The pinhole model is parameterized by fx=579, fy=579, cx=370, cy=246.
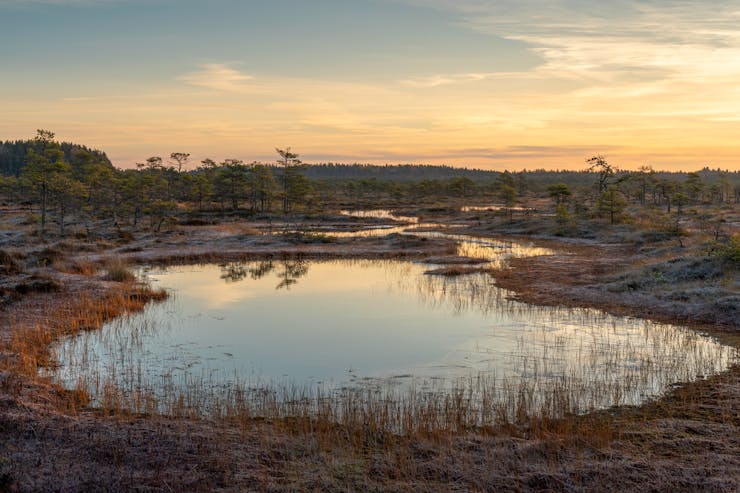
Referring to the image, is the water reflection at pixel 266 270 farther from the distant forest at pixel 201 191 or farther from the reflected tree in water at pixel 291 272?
the distant forest at pixel 201 191

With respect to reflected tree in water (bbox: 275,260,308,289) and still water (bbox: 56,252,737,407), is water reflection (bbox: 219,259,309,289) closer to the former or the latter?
reflected tree in water (bbox: 275,260,308,289)

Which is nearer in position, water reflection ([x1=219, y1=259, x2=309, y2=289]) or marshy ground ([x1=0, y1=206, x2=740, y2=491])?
marshy ground ([x1=0, y1=206, x2=740, y2=491])

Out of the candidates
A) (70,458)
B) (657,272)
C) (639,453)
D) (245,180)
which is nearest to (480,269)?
(657,272)

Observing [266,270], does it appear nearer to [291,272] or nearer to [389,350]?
[291,272]

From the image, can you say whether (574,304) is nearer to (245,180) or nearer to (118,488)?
(118,488)

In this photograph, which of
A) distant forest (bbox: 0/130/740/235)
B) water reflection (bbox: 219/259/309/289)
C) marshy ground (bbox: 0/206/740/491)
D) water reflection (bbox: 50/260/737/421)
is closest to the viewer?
marshy ground (bbox: 0/206/740/491)

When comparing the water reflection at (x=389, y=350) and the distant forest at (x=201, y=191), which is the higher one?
the distant forest at (x=201, y=191)

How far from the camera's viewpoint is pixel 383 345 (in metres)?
16.5

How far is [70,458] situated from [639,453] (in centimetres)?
842

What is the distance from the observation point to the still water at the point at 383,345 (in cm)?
1330

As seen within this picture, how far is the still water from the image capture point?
43.7ft

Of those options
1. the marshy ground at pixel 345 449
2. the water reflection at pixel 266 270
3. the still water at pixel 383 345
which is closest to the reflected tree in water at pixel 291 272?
the water reflection at pixel 266 270

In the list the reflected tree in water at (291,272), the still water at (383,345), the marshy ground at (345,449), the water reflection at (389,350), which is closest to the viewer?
the marshy ground at (345,449)

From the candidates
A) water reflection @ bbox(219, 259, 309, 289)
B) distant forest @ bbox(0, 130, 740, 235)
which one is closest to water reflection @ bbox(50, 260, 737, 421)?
water reflection @ bbox(219, 259, 309, 289)
